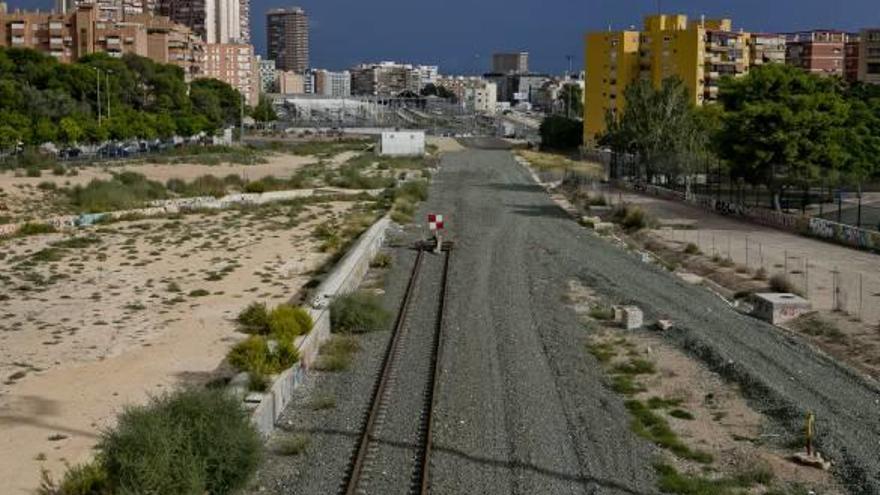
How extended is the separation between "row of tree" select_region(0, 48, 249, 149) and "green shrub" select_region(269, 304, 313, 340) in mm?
69449

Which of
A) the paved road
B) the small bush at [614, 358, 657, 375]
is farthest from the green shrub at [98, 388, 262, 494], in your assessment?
the small bush at [614, 358, 657, 375]

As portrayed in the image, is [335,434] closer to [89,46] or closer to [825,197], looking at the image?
[825,197]

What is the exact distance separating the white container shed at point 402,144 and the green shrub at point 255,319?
85280mm

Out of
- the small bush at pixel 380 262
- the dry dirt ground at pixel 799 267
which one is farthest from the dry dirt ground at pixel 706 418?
the small bush at pixel 380 262

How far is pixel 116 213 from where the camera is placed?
50.6 metres

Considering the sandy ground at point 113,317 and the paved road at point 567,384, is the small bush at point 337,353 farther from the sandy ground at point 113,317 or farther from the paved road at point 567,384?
the sandy ground at point 113,317

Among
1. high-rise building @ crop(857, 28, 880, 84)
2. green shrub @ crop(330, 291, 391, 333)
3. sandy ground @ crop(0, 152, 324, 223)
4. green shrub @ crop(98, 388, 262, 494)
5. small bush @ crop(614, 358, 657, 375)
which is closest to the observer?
green shrub @ crop(98, 388, 262, 494)

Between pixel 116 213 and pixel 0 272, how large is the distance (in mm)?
17757

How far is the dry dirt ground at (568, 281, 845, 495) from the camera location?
1359 centimetres

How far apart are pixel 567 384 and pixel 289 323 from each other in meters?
5.79

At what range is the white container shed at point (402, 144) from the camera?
110062mm

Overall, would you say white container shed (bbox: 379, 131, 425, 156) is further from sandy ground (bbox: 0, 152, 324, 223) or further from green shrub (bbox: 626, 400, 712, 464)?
green shrub (bbox: 626, 400, 712, 464)

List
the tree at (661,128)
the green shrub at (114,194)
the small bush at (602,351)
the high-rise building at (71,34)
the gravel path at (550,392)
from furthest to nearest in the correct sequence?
the high-rise building at (71,34) < the tree at (661,128) < the green shrub at (114,194) < the small bush at (602,351) < the gravel path at (550,392)

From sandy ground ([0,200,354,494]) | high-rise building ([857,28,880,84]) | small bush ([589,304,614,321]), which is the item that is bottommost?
sandy ground ([0,200,354,494])
